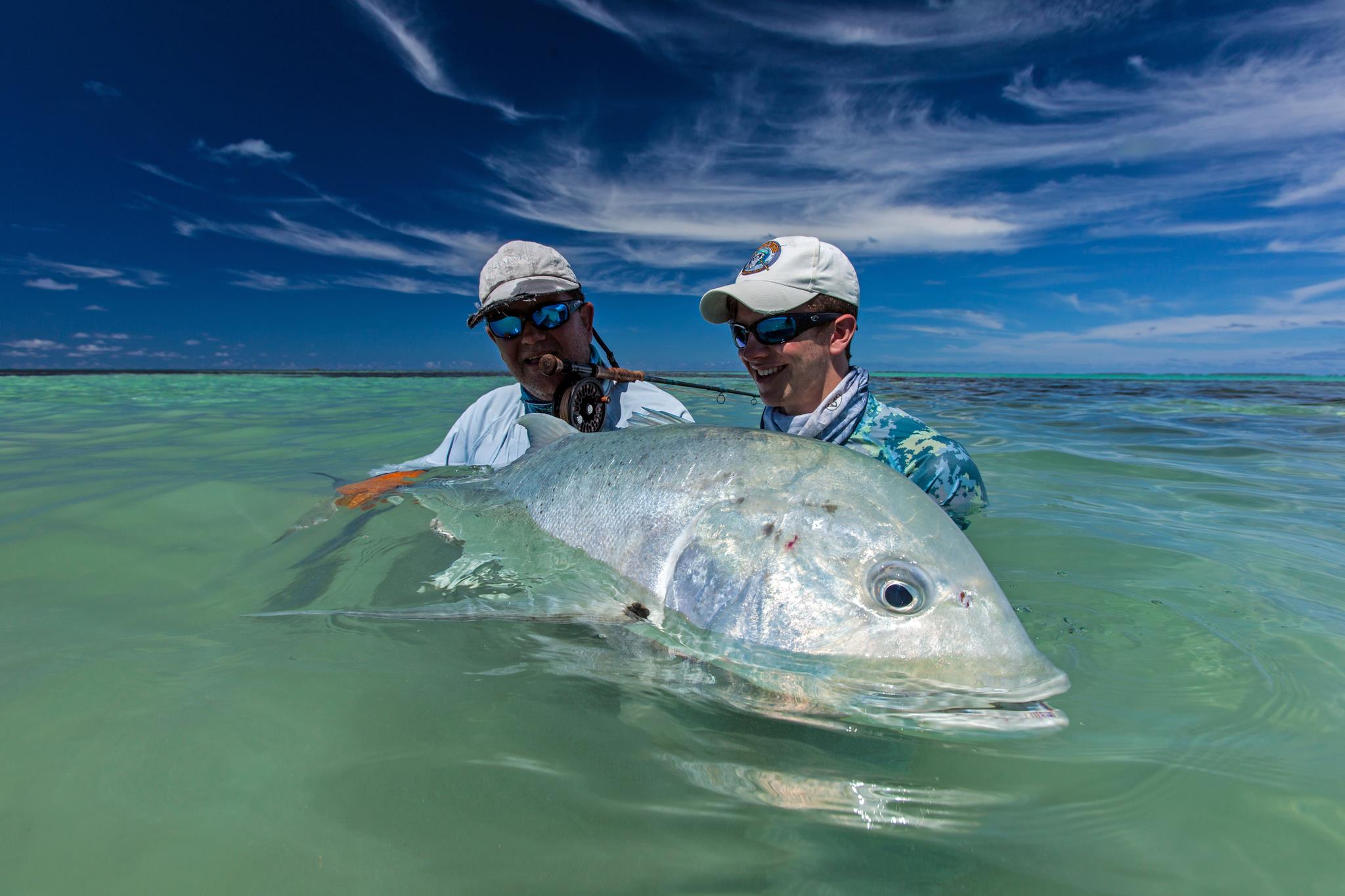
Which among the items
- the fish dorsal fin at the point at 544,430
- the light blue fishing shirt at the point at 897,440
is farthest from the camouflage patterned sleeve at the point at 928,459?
the fish dorsal fin at the point at 544,430

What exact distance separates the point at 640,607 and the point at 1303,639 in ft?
8.45

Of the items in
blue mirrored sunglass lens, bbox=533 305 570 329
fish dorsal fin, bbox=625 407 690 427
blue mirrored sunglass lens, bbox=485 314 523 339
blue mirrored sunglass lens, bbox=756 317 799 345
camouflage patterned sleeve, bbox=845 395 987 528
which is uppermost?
blue mirrored sunglass lens, bbox=533 305 570 329

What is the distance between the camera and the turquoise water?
1304 millimetres

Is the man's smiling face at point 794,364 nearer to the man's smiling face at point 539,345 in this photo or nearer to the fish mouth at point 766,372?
the fish mouth at point 766,372

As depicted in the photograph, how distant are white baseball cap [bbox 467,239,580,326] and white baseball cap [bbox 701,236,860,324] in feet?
4.89

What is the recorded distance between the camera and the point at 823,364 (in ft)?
9.12

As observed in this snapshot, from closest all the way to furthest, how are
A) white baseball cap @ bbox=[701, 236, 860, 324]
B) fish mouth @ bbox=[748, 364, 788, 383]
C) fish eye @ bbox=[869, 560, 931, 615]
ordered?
fish eye @ bbox=[869, 560, 931, 615]
white baseball cap @ bbox=[701, 236, 860, 324]
fish mouth @ bbox=[748, 364, 788, 383]

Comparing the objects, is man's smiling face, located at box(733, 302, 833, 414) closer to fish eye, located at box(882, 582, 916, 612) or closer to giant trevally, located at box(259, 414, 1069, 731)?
giant trevally, located at box(259, 414, 1069, 731)

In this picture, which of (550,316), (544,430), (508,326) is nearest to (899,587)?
(544,430)

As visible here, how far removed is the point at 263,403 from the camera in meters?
17.7

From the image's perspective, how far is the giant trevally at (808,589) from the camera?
5.11 feet

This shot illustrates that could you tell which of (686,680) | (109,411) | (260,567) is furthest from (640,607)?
(109,411)

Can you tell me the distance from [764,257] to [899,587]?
1.64 metres

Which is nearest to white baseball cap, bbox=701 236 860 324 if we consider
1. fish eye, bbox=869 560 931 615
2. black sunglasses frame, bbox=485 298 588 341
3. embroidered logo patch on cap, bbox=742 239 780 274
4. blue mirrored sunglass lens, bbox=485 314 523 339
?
embroidered logo patch on cap, bbox=742 239 780 274
